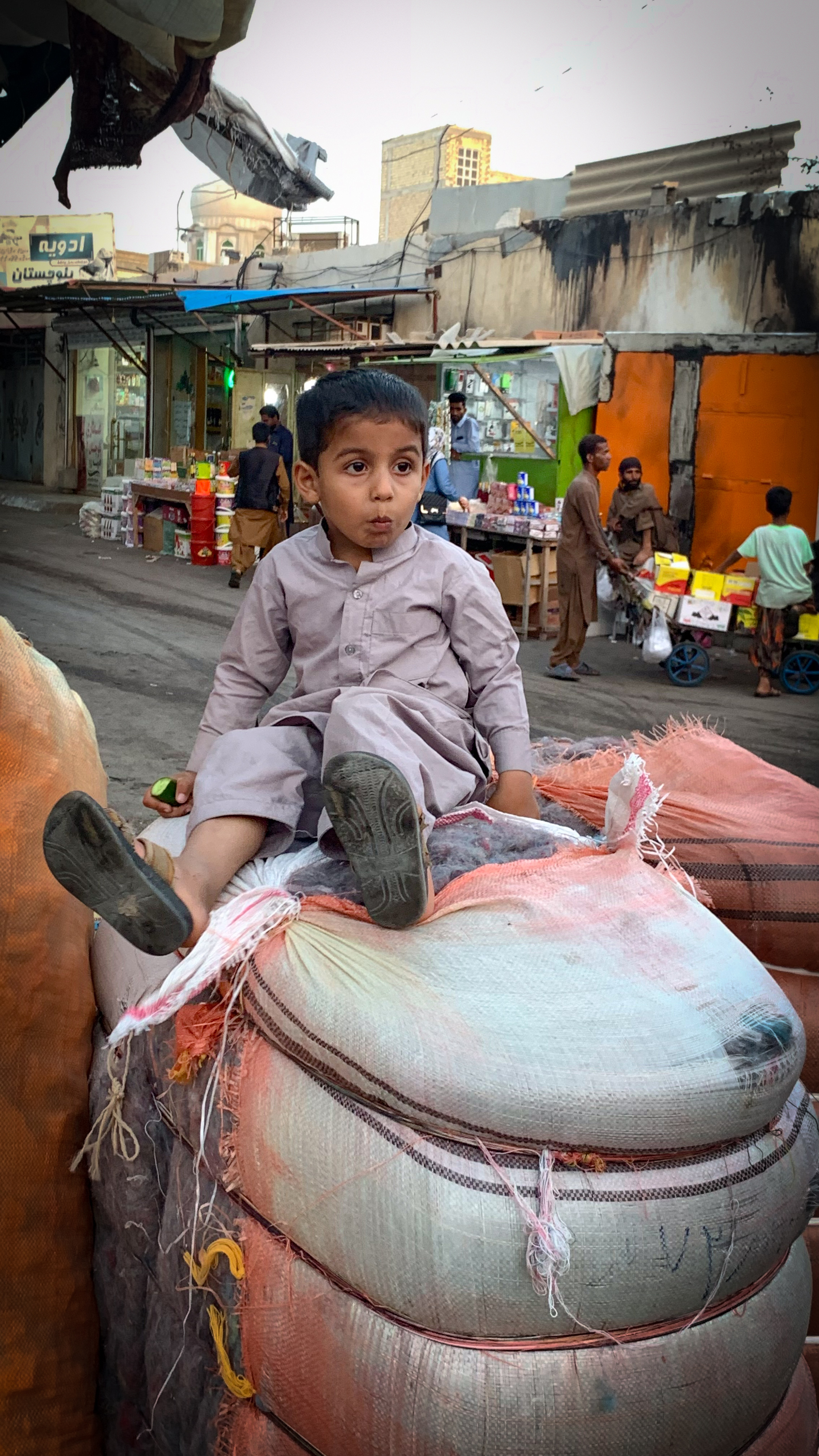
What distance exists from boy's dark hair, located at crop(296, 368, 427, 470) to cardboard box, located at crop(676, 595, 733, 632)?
7.26 metres

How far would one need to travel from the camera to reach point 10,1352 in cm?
182

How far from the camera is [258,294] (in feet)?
52.3

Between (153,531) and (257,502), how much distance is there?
3928mm

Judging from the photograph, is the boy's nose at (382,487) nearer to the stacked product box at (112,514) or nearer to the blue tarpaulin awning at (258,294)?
the blue tarpaulin awning at (258,294)

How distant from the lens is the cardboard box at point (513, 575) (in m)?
11.0

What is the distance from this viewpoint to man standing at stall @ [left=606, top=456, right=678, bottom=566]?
32.3ft

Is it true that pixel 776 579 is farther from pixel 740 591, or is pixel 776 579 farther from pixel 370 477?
pixel 370 477

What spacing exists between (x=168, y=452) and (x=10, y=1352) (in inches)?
905

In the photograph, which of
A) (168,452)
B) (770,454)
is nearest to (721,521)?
(770,454)

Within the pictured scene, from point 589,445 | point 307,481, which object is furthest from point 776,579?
point 307,481

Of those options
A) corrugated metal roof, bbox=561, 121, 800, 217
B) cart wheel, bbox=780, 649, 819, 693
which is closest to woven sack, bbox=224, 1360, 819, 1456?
cart wheel, bbox=780, 649, 819, 693

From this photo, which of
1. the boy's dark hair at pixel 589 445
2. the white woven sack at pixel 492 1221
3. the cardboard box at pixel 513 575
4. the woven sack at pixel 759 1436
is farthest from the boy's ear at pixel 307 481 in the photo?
the cardboard box at pixel 513 575

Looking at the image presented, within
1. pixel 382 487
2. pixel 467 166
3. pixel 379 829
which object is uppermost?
pixel 467 166

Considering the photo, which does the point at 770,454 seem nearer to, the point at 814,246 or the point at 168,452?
the point at 814,246
